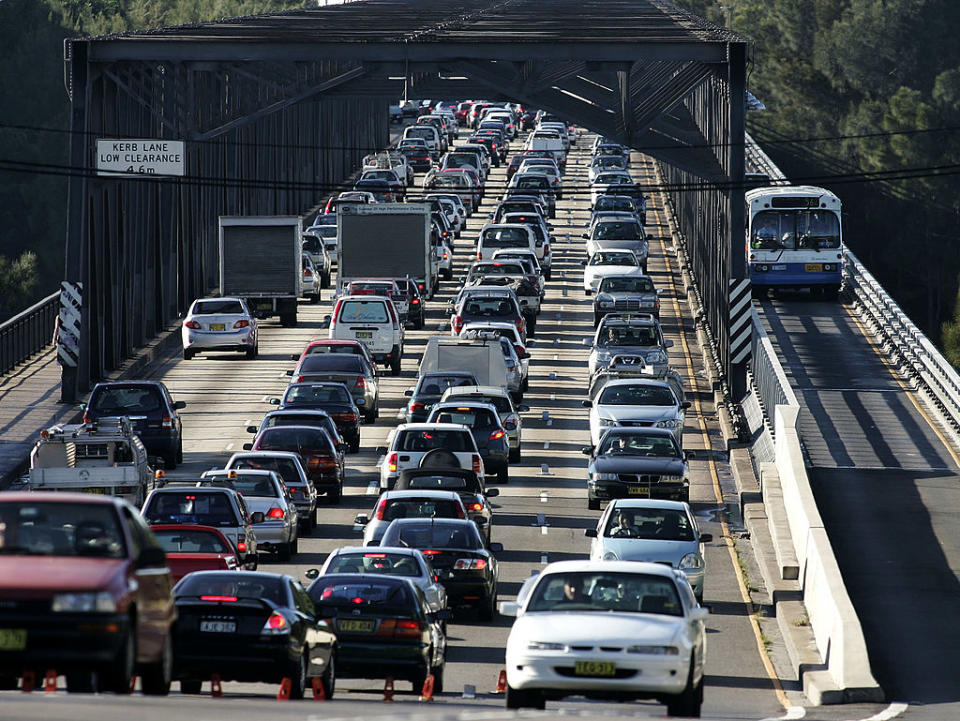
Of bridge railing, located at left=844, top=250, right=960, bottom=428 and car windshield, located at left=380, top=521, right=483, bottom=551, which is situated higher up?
bridge railing, located at left=844, top=250, right=960, bottom=428

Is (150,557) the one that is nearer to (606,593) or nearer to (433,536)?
(606,593)

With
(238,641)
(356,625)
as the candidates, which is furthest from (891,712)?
(238,641)

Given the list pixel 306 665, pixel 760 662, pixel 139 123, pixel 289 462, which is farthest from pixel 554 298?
pixel 306 665

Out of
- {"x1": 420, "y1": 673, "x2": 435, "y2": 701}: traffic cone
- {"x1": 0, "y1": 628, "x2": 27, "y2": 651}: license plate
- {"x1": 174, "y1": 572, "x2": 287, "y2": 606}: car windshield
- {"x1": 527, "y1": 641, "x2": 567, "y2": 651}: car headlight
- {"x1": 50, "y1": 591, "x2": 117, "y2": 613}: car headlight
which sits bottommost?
{"x1": 420, "y1": 673, "x2": 435, "y2": 701}: traffic cone

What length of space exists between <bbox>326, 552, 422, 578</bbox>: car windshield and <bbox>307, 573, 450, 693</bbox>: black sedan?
191 centimetres

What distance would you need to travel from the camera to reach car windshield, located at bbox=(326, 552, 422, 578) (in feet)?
72.9

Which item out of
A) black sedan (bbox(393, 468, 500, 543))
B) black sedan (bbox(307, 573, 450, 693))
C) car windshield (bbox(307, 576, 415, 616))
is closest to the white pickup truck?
black sedan (bbox(393, 468, 500, 543))

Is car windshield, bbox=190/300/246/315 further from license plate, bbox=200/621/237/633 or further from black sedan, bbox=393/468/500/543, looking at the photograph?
license plate, bbox=200/621/237/633

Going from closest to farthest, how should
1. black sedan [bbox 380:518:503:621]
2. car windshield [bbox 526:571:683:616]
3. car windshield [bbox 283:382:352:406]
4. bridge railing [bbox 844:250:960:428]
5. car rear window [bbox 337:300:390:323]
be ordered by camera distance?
car windshield [bbox 526:571:683:616] → black sedan [bbox 380:518:503:621] → car windshield [bbox 283:382:352:406] → bridge railing [bbox 844:250:960:428] → car rear window [bbox 337:300:390:323]

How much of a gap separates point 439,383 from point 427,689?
2052 cm

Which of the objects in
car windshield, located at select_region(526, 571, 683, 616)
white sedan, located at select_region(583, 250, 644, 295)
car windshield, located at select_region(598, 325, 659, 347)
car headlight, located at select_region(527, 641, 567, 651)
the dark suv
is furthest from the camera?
white sedan, located at select_region(583, 250, 644, 295)

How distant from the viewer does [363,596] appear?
20.2 m

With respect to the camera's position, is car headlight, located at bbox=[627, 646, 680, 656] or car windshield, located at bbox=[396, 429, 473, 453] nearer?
car headlight, located at bbox=[627, 646, 680, 656]

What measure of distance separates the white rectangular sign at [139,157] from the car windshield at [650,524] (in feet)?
67.9
